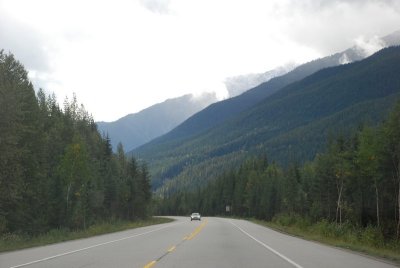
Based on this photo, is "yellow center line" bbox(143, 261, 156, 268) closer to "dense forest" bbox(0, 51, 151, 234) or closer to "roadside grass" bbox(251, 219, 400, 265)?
"roadside grass" bbox(251, 219, 400, 265)

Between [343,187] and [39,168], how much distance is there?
38.3 meters

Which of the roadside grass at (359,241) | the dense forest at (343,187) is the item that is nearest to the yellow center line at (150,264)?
the roadside grass at (359,241)

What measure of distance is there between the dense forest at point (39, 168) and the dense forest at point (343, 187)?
23.6m

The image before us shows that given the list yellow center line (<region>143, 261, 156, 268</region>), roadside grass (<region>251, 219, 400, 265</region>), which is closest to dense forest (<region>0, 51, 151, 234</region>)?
yellow center line (<region>143, 261, 156, 268</region>)

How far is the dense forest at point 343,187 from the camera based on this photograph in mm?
48594

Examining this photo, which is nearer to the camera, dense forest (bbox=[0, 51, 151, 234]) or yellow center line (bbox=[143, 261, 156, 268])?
yellow center line (bbox=[143, 261, 156, 268])

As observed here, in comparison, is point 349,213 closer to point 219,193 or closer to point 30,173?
point 30,173

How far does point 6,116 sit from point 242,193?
9837 centimetres

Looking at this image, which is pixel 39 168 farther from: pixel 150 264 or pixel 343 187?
pixel 343 187

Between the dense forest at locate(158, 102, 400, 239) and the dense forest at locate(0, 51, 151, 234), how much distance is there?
23571 mm

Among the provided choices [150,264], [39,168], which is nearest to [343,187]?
[39,168]

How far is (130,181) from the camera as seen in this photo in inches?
3607

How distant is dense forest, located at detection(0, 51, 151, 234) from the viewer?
30.7m

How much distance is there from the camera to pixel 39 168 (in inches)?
1769
